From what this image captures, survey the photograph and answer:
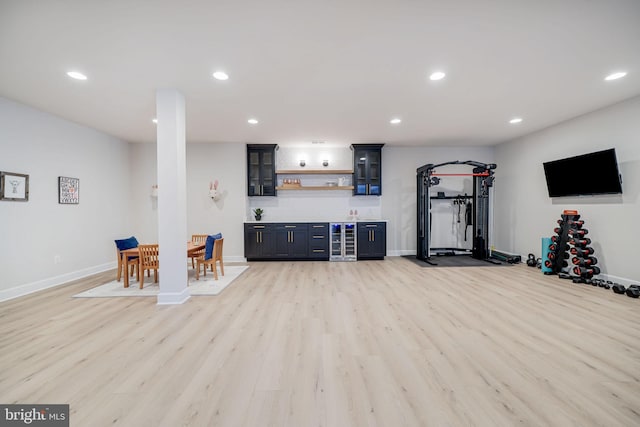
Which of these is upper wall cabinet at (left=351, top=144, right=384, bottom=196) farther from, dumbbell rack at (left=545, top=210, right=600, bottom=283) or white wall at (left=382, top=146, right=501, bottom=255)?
dumbbell rack at (left=545, top=210, right=600, bottom=283)

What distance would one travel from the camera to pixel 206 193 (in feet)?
20.8

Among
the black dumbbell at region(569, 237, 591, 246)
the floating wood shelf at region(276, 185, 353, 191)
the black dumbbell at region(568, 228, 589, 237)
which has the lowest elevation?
the black dumbbell at region(569, 237, 591, 246)

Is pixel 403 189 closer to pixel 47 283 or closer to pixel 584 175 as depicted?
pixel 584 175

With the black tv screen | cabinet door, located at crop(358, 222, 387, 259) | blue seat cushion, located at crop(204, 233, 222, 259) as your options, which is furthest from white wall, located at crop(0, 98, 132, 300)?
the black tv screen

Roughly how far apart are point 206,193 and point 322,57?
474 cm

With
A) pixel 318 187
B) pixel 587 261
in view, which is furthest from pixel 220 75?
pixel 587 261

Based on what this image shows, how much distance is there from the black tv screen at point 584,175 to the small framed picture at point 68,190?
905 centimetres

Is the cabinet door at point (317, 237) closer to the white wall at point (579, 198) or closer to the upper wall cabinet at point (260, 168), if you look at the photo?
the upper wall cabinet at point (260, 168)

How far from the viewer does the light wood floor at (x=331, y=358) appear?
1.58 metres

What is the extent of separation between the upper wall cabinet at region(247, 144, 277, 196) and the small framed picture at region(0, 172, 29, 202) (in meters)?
3.71

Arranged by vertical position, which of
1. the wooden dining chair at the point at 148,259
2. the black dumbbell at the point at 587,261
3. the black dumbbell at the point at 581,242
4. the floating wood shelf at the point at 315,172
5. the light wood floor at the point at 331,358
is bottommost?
the light wood floor at the point at 331,358

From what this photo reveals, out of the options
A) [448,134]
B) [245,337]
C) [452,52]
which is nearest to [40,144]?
[245,337]

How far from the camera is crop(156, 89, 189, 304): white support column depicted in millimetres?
3398

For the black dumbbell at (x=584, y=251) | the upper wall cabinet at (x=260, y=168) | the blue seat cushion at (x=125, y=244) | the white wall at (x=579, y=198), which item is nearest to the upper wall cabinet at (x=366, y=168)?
the upper wall cabinet at (x=260, y=168)
